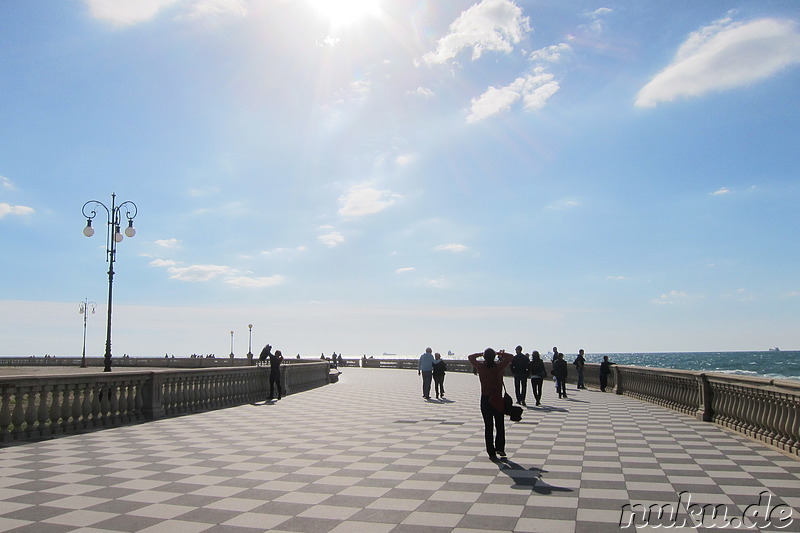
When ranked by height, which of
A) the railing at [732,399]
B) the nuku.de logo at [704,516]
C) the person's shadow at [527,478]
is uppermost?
the railing at [732,399]

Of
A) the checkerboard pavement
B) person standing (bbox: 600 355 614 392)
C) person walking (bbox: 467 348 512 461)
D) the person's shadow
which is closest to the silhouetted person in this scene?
the checkerboard pavement

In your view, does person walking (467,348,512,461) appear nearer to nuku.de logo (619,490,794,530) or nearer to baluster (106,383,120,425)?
nuku.de logo (619,490,794,530)

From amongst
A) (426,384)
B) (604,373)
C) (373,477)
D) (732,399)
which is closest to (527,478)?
(373,477)

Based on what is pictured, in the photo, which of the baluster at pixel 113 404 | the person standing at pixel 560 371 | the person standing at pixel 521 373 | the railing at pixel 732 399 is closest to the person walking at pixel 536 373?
the person standing at pixel 521 373

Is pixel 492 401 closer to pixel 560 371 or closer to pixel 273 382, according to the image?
pixel 560 371

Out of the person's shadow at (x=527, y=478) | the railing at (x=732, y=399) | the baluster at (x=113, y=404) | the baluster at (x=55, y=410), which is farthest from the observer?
the baluster at (x=113, y=404)

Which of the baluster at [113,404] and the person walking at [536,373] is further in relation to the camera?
the person walking at [536,373]

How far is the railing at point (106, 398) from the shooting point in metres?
11.6

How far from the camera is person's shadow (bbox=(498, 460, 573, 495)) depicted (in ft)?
25.1

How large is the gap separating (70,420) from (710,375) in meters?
15.2

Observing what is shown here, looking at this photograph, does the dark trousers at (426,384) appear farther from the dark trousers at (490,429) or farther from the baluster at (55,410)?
the baluster at (55,410)

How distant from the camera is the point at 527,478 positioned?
27.3 ft

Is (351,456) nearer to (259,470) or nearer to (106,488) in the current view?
(259,470)

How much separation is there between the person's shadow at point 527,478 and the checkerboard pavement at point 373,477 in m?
0.03
